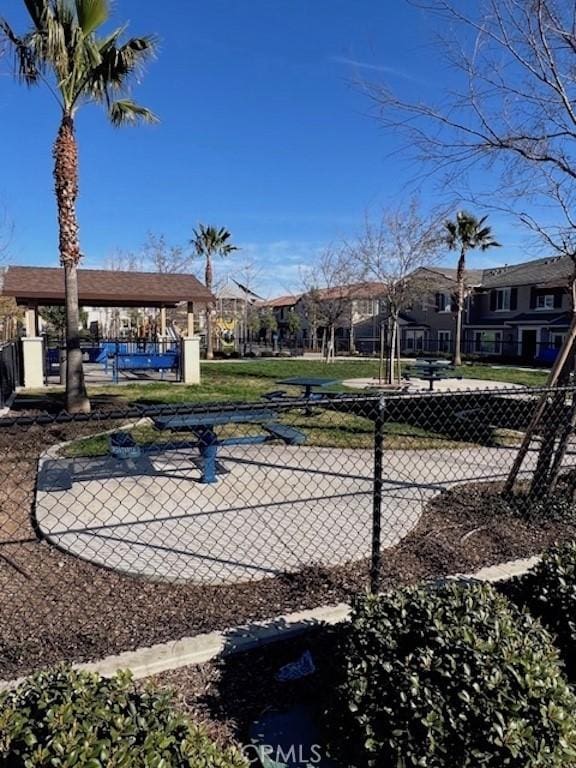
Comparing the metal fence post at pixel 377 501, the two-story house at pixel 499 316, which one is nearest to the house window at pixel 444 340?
the two-story house at pixel 499 316

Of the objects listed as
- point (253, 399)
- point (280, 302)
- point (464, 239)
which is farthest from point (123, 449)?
point (280, 302)

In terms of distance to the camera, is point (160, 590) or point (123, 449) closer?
point (160, 590)

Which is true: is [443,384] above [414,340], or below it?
below

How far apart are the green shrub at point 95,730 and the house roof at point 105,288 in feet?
56.3

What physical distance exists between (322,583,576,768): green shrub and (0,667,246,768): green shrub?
475 millimetres

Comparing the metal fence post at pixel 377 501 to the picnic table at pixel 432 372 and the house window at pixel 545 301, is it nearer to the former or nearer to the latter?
the picnic table at pixel 432 372

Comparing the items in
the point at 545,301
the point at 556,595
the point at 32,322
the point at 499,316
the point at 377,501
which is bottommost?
the point at 556,595

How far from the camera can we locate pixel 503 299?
39.0m

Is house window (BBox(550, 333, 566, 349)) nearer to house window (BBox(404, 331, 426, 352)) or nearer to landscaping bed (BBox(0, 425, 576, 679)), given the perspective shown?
house window (BBox(404, 331, 426, 352))

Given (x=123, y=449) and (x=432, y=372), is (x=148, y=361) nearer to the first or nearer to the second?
(x=432, y=372)

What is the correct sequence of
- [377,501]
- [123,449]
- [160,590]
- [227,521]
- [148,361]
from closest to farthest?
1. [377,501]
2. [160,590]
3. [227,521]
4. [123,449]
5. [148,361]

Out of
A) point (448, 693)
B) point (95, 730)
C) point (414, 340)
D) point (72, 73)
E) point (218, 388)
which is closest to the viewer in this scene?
point (95, 730)

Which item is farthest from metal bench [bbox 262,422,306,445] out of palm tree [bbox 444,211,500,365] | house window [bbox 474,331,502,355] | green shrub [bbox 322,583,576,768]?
house window [bbox 474,331,502,355]

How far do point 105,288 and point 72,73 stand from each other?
925 cm
